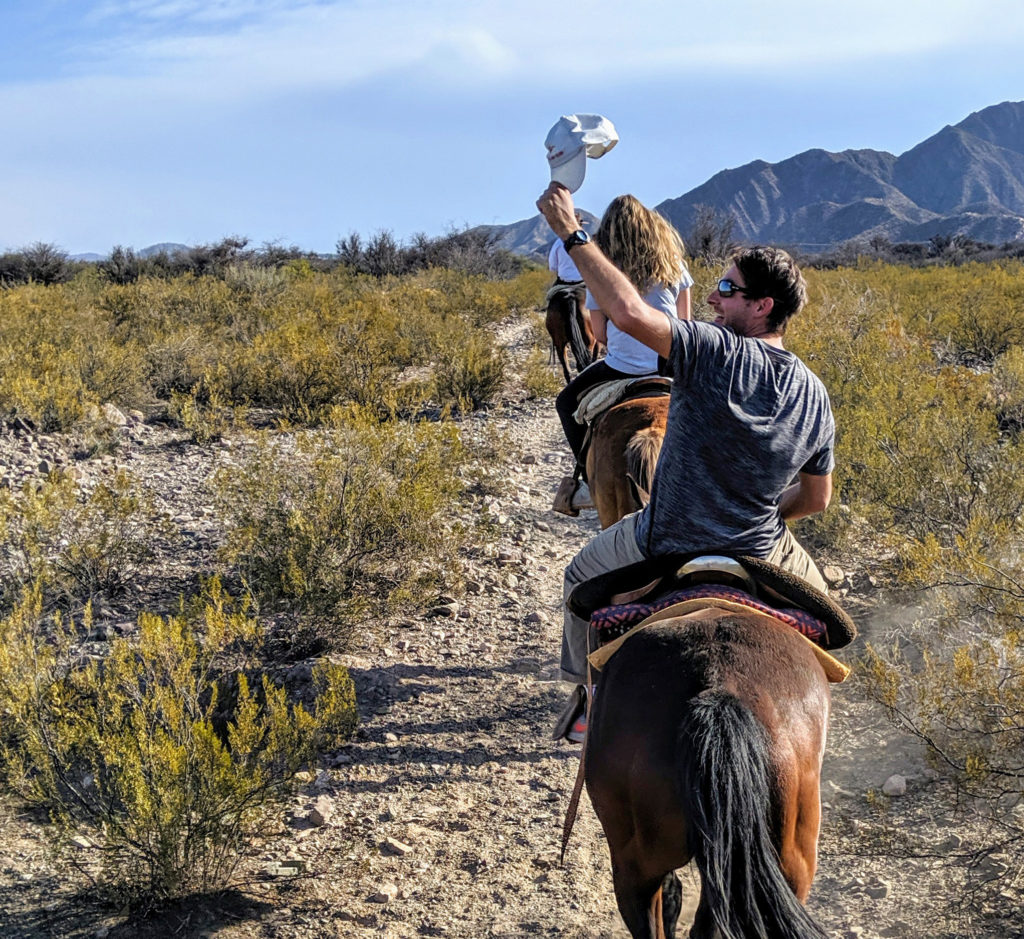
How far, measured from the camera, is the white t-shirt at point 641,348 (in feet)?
13.8

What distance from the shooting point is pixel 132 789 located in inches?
126

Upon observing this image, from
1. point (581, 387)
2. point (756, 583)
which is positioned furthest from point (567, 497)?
point (756, 583)

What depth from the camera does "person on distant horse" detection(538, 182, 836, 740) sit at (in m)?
2.30

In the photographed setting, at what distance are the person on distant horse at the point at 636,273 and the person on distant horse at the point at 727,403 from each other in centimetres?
142

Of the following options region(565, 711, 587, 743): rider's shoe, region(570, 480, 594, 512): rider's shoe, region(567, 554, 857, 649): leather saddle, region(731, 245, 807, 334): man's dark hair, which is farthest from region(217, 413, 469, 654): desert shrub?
region(731, 245, 807, 334): man's dark hair

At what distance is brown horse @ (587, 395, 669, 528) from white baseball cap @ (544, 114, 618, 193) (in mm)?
1108

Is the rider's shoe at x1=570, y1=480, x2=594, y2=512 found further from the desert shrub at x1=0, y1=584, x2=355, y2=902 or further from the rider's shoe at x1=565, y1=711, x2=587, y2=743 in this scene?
the desert shrub at x1=0, y1=584, x2=355, y2=902

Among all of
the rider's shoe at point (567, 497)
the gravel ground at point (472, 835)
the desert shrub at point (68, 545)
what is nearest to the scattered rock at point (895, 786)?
the gravel ground at point (472, 835)

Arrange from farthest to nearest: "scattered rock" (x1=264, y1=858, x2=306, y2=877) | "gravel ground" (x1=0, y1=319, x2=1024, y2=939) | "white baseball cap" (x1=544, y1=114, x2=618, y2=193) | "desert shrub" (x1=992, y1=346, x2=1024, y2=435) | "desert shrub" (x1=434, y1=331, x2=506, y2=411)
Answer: "desert shrub" (x1=434, y1=331, x2=506, y2=411) → "desert shrub" (x1=992, y1=346, x2=1024, y2=435) → "scattered rock" (x1=264, y1=858, x2=306, y2=877) → "gravel ground" (x1=0, y1=319, x2=1024, y2=939) → "white baseball cap" (x1=544, y1=114, x2=618, y2=193)

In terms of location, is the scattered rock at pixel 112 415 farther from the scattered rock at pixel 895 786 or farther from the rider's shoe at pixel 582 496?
the scattered rock at pixel 895 786

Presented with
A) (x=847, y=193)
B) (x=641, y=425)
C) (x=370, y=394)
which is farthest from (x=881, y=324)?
(x=847, y=193)

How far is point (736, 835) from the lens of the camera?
182 cm

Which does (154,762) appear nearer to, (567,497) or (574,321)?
(567,497)

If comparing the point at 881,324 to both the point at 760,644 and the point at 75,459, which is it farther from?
the point at 760,644
